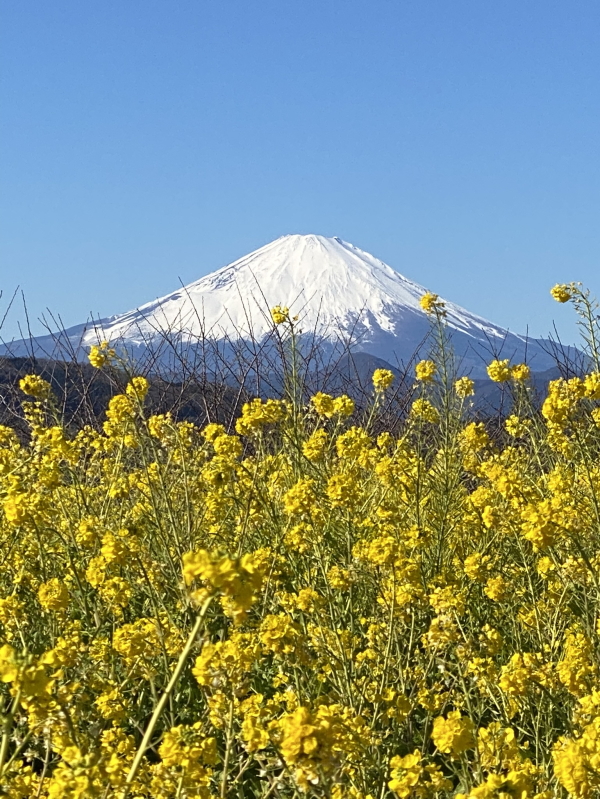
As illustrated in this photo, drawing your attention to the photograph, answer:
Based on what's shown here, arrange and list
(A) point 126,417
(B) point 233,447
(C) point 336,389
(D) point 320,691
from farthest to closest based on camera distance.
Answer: (C) point 336,389 < (B) point 233,447 < (A) point 126,417 < (D) point 320,691

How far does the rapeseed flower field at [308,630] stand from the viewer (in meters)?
1.99

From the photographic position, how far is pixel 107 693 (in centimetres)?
271

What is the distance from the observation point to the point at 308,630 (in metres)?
3.23

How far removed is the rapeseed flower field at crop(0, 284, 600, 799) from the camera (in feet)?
6.54

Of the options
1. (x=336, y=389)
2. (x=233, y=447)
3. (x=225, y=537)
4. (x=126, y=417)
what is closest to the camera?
(x=126, y=417)

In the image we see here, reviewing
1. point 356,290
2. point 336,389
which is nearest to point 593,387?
point 336,389

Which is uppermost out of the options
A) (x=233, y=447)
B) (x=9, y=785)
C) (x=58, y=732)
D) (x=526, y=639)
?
(x=233, y=447)

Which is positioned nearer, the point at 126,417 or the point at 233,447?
the point at 126,417

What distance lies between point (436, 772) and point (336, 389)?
9456 millimetres

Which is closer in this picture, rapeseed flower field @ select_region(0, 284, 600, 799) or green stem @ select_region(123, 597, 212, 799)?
green stem @ select_region(123, 597, 212, 799)

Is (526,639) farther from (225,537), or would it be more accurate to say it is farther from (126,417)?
(126,417)

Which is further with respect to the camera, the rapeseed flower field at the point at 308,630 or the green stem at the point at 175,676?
the rapeseed flower field at the point at 308,630

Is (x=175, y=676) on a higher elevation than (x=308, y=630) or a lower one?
higher

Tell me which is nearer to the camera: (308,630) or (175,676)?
(175,676)
